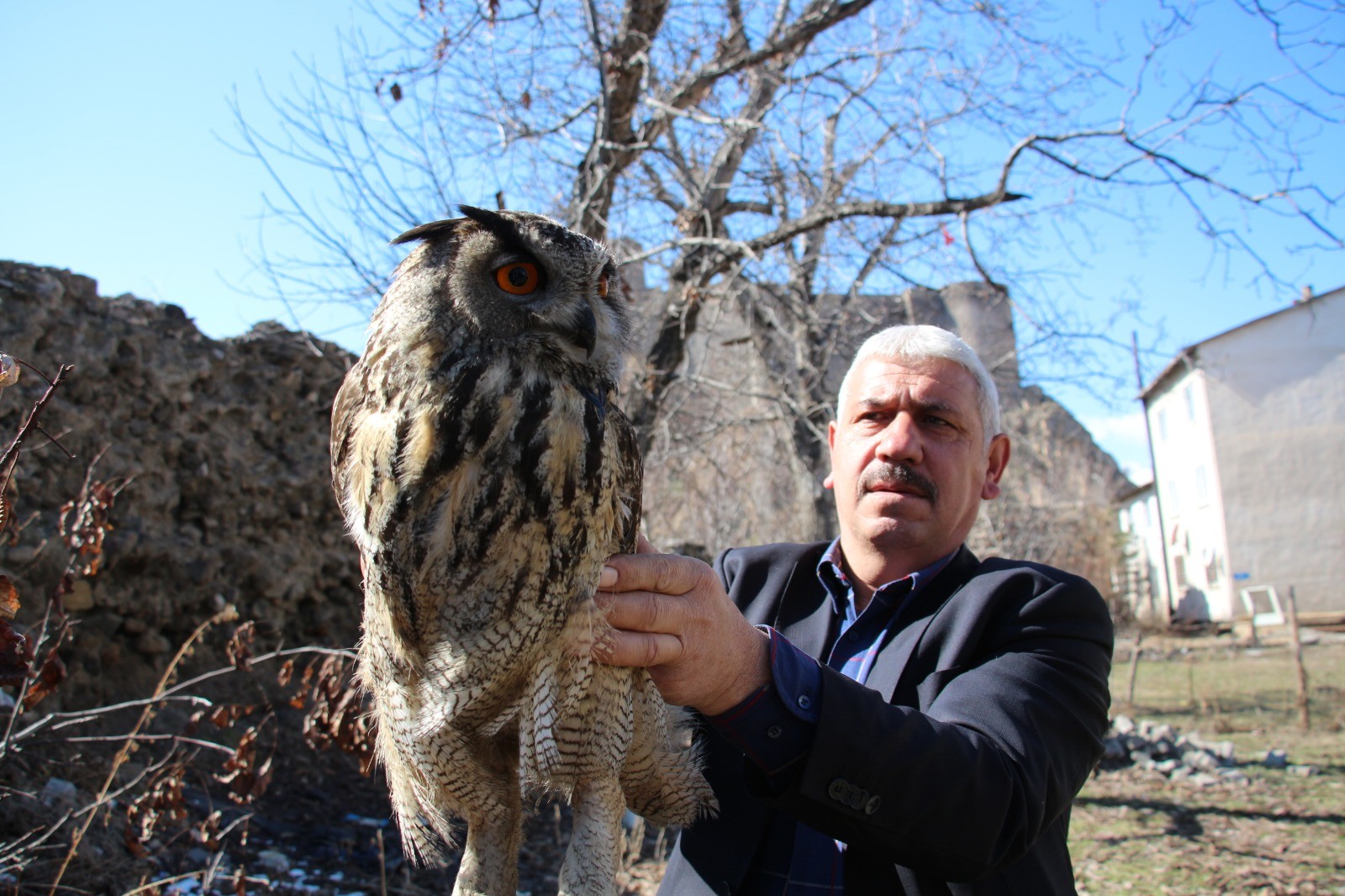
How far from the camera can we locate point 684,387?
7391mm

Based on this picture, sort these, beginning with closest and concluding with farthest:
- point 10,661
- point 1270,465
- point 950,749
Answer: point 10,661, point 950,749, point 1270,465

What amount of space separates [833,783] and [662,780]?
1.85 ft

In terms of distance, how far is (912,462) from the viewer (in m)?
Answer: 1.96

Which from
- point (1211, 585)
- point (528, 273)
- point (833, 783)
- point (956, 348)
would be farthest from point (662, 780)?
point (1211, 585)

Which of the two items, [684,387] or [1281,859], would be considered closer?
[1281,859]

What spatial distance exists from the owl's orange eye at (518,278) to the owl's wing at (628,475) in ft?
0.87

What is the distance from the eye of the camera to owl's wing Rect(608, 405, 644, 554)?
147 cm

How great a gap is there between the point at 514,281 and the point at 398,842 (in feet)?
13.0

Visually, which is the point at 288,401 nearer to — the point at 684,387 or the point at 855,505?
the point at 684,387

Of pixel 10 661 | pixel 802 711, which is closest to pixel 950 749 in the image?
pixel 802 711

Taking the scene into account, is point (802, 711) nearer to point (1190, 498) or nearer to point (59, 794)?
point (59, 794)

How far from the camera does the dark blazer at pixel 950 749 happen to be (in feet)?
4.21

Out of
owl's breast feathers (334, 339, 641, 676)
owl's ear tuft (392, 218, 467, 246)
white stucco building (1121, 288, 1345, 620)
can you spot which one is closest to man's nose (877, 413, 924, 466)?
owl's breast feathers (334, 339, 641, 676)

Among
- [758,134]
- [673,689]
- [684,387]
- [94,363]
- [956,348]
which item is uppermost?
[758,134]
